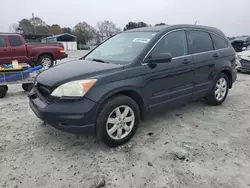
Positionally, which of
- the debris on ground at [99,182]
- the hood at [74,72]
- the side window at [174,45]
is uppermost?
the side window at [174,45]

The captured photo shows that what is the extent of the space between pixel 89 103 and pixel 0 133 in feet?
6.34

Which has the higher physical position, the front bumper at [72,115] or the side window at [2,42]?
the side window at [2,42]

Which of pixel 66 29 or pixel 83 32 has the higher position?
pixel 66 29

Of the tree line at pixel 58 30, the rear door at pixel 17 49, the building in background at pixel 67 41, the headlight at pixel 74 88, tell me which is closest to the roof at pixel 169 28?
the headlight at pixel 74 88

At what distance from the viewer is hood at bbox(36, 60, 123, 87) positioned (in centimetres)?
294

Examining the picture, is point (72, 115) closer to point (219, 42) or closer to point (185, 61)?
point (185, 61)

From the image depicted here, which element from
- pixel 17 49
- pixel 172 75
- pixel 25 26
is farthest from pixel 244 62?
pixel 25 26

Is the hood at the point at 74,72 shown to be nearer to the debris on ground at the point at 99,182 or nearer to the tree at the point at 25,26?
the debris on ground at the point at 99,182

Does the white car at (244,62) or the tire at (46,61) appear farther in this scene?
the tire at (46,61)

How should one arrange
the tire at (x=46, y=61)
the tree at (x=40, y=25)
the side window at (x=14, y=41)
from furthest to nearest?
the tree at (x=40, y=25), the tire at (x=46, y=61), the side window at (x=14, y=41)

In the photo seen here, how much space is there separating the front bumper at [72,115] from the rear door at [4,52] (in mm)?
8212

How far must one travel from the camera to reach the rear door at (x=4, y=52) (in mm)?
9663

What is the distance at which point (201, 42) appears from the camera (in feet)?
14.3

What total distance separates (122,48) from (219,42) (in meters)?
2.34
